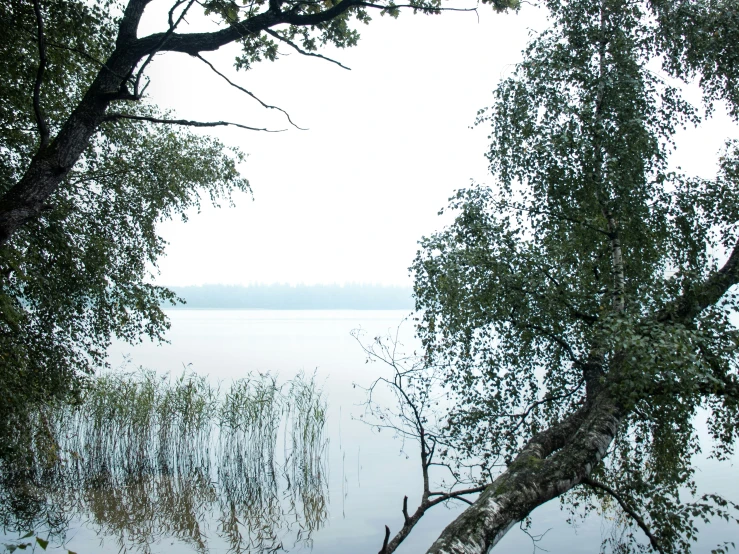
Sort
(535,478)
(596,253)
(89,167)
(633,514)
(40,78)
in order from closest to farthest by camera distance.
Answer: (40,78)
(535,478)
(633,514)
(596,253)
(89,167)

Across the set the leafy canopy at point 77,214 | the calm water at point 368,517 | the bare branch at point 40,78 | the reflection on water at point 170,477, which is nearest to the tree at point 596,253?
the calm water at point 368,517

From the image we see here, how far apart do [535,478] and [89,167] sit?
6636 mm

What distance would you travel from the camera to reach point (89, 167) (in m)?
7.21

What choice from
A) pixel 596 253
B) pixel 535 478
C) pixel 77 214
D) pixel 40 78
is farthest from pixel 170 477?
pixel 596 253

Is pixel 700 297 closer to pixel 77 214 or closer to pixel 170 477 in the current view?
pixel 77 214

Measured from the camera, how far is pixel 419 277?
240 inches

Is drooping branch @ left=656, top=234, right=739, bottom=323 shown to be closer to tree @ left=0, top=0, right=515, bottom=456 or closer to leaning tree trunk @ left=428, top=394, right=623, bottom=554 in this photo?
leaning tree trunk @ left=428, top=394, right=623, bottom=554

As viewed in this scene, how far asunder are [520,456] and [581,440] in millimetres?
535

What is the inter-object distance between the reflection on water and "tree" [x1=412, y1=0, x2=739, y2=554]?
3.53 m

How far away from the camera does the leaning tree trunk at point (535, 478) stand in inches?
144

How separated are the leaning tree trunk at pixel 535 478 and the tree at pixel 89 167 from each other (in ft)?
11.2

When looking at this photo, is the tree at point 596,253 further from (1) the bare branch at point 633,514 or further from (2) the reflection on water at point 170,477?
(2) the reflection on water at point 170,477

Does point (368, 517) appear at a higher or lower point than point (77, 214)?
lower

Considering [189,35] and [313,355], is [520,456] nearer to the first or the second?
[189,35]
